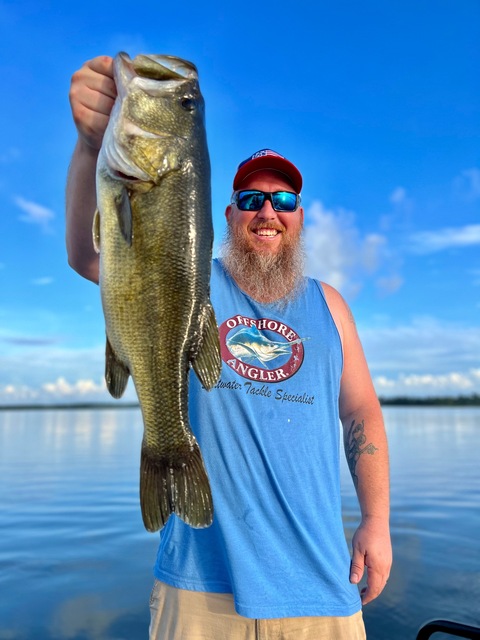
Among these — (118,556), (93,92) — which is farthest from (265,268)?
(118,556)

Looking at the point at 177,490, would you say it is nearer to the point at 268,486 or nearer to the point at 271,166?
the point at 268,486

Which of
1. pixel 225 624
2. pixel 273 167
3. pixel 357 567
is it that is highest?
pixel 273 167

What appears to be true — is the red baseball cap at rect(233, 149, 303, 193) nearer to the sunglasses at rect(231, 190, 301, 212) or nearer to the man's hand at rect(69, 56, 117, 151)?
the sunglasses at rect(231, 190, 301, 212)

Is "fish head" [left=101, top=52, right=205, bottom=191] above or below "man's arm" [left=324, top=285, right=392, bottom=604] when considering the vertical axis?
above

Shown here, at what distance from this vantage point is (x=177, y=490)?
2.19 metres

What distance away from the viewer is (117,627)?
19.1ft

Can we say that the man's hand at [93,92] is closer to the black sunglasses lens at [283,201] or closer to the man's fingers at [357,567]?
the black sunglasses lens at [283,201]

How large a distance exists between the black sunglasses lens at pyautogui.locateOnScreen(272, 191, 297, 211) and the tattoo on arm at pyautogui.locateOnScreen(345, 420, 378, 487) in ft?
4.74

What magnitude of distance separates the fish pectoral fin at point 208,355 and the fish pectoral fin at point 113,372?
0.92ft

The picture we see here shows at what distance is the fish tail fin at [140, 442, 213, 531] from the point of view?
2174mm

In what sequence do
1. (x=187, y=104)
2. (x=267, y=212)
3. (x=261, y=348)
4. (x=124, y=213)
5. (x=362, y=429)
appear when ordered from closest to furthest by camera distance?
(x=124, y=213) < (x=187, y=104) < (x=261, y=348) < (x=362, y=429) < (x=267, y=212)

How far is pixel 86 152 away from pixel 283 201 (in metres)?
1.60

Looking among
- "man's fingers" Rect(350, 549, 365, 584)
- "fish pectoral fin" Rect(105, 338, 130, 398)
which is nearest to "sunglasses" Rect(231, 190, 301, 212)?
"fish pectoral fin" Rect(105, 338, 130, 398)

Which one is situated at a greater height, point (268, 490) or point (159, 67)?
point (159, 67)
